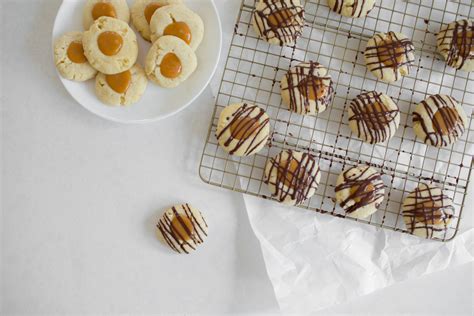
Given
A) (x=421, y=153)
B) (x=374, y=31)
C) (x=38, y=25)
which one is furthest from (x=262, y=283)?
(x=38, y=25)

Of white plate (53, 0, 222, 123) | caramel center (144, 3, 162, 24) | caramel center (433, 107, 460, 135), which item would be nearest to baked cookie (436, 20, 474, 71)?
caramel center (433, 107, 460, 135)

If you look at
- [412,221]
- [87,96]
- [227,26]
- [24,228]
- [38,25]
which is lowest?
[24,228]

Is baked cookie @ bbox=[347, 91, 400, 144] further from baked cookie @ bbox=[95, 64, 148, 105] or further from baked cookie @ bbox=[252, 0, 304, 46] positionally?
baked cookie @ bbox=[95, 64, 148, 105]

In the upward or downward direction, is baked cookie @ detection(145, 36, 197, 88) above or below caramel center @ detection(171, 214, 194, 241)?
above

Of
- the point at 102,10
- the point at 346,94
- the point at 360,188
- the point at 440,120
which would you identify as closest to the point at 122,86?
the point at 102,10

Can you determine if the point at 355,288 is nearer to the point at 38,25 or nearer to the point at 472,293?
the point at 472,293
